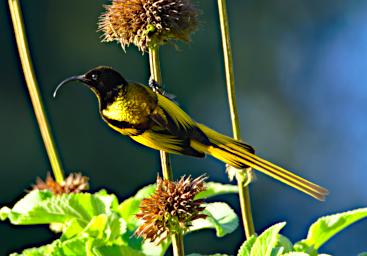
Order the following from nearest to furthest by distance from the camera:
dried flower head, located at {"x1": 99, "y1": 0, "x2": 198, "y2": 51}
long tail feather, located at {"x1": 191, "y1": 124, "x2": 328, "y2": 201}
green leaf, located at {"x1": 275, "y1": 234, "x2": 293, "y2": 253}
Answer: long tail feather, located at {"x1": 191, "y1": 124, "x2": 328, "y2": 201}
dried flower head, located at {"x1": 99, "y1": 0, "x2": 198, "y2": 51}
green leaf, located at {"x1": 275, "y1": 234, "x2": 293, "y2": 253}

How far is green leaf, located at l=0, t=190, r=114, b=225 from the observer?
3.51 ft

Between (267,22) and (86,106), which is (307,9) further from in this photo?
(86,106)

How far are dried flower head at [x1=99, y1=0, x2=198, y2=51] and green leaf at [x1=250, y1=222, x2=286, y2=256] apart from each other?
203 mm

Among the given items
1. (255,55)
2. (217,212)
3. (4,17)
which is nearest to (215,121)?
(255,55)

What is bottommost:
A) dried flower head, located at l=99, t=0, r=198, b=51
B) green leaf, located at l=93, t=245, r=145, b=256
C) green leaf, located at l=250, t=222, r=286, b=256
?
green leaf, located at l=93, t=245, r=145, b=256

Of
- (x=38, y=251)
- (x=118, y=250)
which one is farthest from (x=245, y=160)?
(x=38, y=251)

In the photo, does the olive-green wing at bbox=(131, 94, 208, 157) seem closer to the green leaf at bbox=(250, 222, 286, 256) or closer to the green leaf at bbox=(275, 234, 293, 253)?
the green leaf at bbox=(250, 222, 286, 256)

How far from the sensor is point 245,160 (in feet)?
2.56

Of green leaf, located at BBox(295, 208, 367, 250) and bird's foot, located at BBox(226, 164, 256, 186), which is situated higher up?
bird's foot, located at BBox(226, 164, 256, 186)

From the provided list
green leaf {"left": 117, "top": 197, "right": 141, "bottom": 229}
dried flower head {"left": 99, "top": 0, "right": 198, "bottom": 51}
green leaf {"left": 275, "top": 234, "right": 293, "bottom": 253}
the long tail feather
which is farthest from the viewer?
green leaf {"left": 117, "top": 197, "right": 141, "bottom": 229}

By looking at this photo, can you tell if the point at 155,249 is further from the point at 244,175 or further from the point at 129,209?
the point at 244,175

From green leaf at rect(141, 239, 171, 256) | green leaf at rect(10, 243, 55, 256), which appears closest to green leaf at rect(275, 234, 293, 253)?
green leaf at rect(141, 239, 171, 256)

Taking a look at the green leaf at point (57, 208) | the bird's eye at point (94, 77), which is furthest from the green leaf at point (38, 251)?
the bird's eye at point (94, 77)

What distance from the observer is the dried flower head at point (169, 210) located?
83 centimetres
